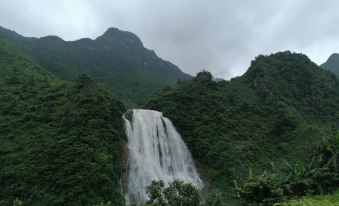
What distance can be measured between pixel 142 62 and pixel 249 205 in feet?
319

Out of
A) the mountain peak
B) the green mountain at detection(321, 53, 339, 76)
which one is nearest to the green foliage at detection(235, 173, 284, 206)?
the green mountain at detection(321, 53, 339, 76)

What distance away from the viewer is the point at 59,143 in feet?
117

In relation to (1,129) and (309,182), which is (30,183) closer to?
(1,129)

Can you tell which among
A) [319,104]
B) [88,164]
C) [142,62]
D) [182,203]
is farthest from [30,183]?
[142,62]

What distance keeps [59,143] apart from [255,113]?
1117 inches

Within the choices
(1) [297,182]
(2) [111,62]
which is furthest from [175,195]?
(2) [111,62]

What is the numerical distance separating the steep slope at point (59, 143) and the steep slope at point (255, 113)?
9.04m

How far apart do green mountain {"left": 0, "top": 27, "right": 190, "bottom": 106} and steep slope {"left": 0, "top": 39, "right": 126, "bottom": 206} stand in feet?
65.1

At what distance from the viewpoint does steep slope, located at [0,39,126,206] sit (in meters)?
30.7

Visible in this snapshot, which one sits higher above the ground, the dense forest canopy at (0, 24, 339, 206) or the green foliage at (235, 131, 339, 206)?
the dense forest canopy at (0, 24, 339, 206)

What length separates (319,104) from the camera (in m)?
62.8

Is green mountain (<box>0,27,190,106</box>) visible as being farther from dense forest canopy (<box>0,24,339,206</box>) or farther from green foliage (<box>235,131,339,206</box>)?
green foliage (<box>235,131,339,206</box>)

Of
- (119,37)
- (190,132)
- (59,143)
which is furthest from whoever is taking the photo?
(119,37)

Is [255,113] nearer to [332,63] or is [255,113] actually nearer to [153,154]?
[153,154]
